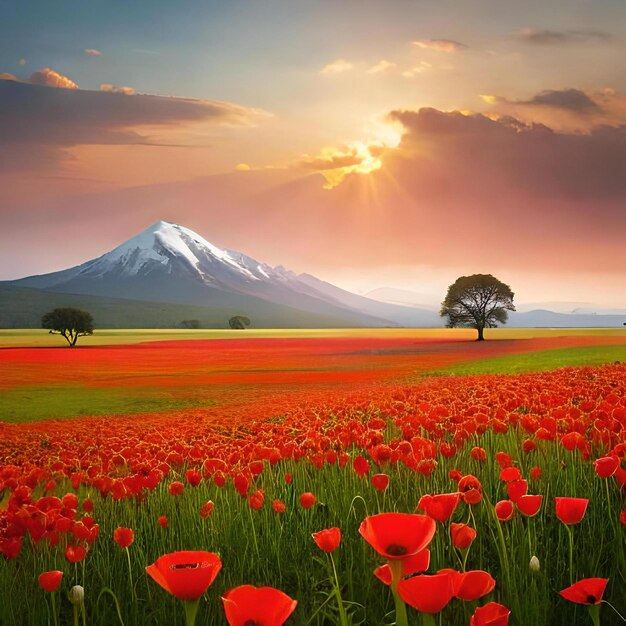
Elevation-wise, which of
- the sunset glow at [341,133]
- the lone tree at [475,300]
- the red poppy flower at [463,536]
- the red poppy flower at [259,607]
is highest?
the sunset glow at [341,133]

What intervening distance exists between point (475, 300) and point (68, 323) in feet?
47.4

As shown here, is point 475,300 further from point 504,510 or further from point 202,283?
point 202,283

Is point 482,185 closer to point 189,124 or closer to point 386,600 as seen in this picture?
point 189,124

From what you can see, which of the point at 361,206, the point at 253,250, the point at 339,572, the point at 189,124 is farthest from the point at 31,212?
the point at 339,572

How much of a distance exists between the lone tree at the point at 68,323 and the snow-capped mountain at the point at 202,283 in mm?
64849

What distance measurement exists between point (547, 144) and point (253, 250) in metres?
6.81

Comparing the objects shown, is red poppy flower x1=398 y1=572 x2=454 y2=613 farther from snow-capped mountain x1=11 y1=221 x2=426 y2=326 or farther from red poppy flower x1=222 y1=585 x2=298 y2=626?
snow-capped mountain x1=11 y1=221 x2=426 y2=326

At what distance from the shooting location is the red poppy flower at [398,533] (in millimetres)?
1148

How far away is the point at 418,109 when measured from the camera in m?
10.5

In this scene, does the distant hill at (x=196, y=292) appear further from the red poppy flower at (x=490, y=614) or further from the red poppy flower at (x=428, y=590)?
the red poppy flower at (x=428, y=590)

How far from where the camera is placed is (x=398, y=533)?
3.79ft

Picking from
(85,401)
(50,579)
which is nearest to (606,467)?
(50,579)

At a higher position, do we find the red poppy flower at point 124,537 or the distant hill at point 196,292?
the distant hill at point 196,292

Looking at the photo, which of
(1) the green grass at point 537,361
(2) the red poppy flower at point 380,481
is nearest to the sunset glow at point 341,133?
(1) the green grass at point 537,361
